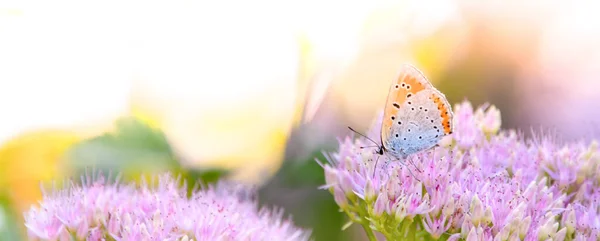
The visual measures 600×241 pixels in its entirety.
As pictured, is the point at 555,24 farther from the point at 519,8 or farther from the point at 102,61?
the point at 102,61

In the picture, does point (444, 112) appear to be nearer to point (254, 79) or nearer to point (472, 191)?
point (472, 191)

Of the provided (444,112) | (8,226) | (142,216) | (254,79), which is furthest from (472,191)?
(254,79)

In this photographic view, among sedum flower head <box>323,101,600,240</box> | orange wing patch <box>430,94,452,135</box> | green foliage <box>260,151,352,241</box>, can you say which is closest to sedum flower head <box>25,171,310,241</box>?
sedum flower head <box>323,101,600,240</box>

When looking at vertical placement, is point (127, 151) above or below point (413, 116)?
below

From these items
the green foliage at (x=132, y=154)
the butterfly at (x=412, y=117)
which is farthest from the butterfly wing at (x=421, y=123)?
the green foliage at (x=132, y=154)

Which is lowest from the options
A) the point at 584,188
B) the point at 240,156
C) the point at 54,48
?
the point at 240,156

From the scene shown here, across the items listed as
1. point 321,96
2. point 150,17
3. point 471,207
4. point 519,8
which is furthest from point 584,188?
point 519,8

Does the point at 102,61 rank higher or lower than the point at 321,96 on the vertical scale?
higher
